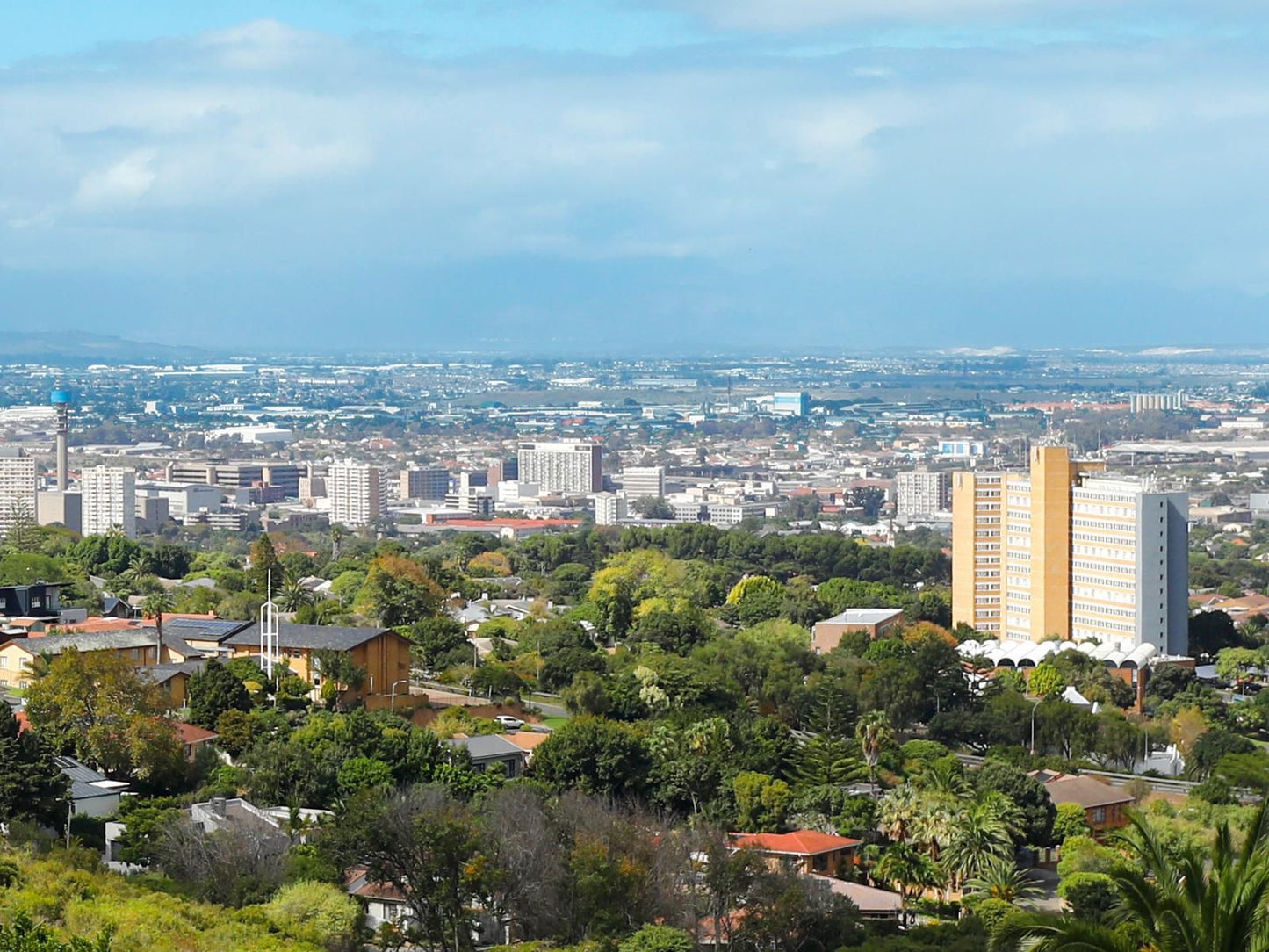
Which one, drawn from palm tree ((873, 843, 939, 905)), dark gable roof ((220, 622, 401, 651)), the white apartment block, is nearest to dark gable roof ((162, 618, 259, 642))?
dark gable roof ((220, 622, 401, 651))

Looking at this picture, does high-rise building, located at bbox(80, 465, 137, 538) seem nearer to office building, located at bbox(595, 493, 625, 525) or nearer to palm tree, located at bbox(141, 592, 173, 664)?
office building, located at bbox(595, 493, 625, 525)

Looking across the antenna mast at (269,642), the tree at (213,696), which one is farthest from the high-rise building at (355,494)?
the tree at (213,696)

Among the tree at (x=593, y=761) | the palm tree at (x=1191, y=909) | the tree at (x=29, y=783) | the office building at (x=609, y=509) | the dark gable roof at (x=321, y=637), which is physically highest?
the palm tree at (x=1191, y=909)

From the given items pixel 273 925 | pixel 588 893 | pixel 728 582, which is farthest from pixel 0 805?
pixel 728 582

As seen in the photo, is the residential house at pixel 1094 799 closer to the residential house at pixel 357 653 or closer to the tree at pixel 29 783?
the residential house at pixel 357 653

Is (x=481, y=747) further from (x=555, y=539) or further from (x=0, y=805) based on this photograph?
(x=555, y=539)

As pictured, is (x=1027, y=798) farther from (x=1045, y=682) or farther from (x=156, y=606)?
(x=156, y=606)
